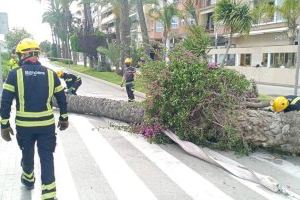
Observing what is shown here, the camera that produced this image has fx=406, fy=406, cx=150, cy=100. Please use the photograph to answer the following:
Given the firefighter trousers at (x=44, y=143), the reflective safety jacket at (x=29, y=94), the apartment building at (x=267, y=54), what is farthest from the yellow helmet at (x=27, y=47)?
the apartment building at (x=267, y=54)

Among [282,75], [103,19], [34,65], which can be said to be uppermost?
[103,19]

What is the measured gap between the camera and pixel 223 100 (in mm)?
7492

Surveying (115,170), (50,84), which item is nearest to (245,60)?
(115,170)

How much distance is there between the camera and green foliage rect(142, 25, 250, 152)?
738 centimetres

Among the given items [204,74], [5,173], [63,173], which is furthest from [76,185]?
[204,74]

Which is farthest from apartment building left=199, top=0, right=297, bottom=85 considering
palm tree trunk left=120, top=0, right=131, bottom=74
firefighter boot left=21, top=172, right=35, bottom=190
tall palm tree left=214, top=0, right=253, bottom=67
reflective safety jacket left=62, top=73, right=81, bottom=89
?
firefighter boot left=21, top=172, right=35, bottom=190

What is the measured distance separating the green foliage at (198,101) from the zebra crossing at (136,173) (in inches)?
15.9

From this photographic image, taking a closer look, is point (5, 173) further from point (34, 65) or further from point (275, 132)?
point (275, 132)

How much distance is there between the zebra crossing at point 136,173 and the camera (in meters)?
5.28

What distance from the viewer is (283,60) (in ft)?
96.0

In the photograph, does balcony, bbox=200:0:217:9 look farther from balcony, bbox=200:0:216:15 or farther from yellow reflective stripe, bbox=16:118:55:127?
yellow reflective stripe, bbox=16:118:55:127

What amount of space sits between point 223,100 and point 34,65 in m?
3.86

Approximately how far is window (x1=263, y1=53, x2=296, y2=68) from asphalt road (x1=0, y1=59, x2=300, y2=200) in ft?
73.5

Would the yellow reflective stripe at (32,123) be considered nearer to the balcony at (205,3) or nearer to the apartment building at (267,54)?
the apartment building at (267,54)
